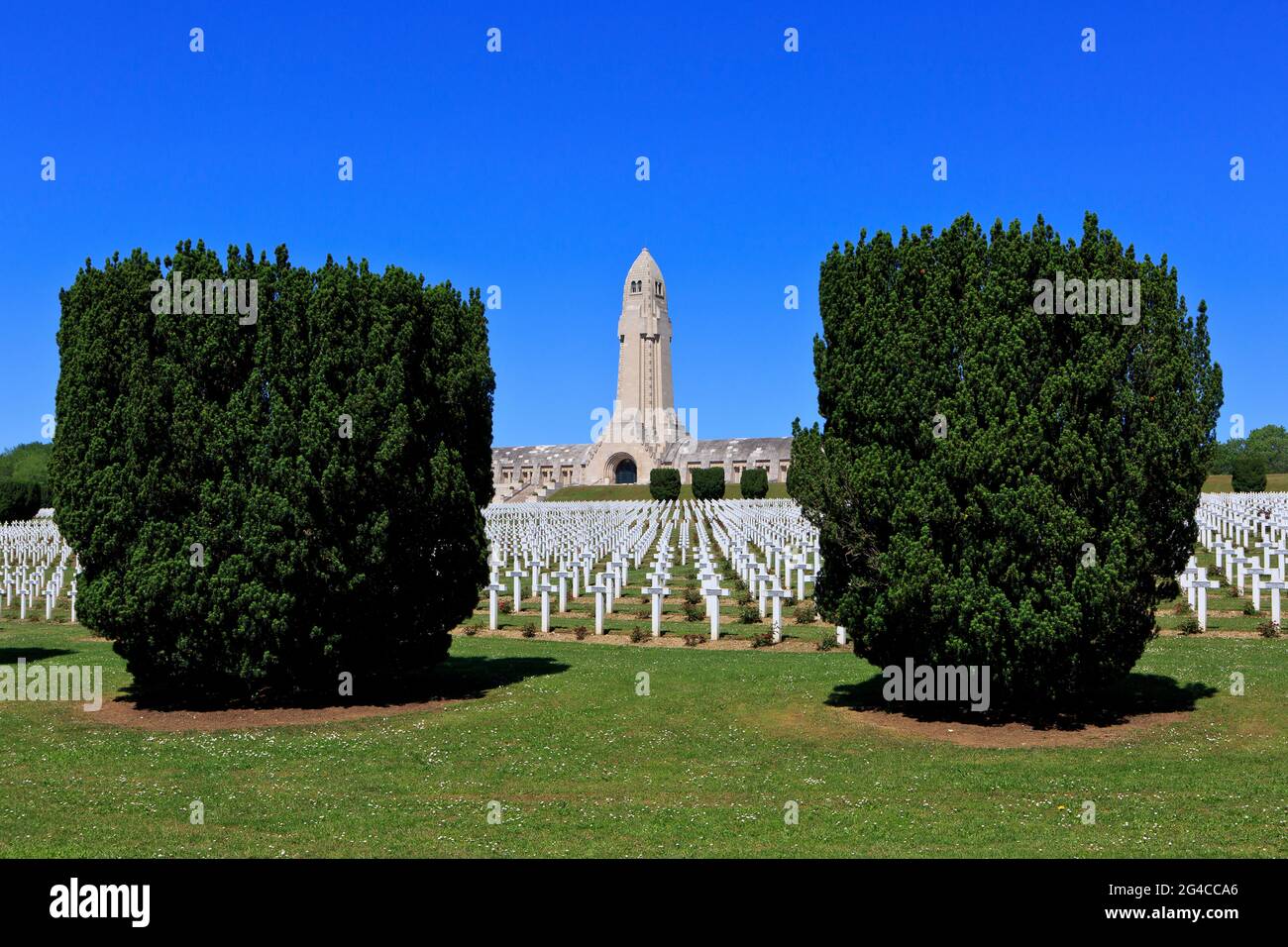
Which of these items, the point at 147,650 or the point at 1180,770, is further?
the point at 147,650

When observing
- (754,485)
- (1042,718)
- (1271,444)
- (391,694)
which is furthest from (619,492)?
(1271,444)

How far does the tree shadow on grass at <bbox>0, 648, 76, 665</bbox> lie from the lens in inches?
704

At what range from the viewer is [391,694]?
14516mm

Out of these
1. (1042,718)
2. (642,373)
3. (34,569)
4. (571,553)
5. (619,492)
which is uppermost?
(642,373)

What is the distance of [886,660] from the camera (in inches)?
489

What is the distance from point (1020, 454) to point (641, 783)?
5.10m

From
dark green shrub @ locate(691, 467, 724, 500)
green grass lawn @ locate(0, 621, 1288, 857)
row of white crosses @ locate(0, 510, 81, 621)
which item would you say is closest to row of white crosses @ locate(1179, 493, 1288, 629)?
→ green grass lawn @ locate(0, 621, 1288, 857)

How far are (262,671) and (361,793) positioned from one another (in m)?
3.99

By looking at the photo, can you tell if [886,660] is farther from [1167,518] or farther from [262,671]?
[262,671]

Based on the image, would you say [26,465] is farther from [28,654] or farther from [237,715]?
[237,715]

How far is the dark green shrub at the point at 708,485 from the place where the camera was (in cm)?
8081

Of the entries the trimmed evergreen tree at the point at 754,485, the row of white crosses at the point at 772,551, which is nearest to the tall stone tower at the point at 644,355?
the trimmed evergreen tree at the point at 754,485

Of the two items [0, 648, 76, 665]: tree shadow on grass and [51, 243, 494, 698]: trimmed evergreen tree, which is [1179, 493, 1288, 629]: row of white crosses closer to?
[51, 243, 494, 698]: trimmed evergreen tree
